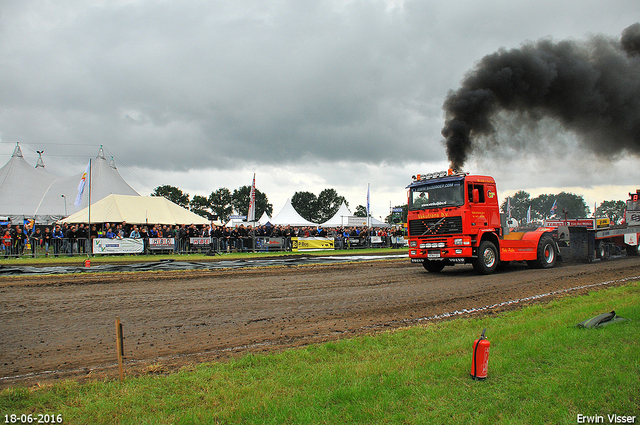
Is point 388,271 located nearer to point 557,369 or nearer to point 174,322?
point 174,322

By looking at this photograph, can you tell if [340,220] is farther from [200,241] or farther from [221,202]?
[221,202]

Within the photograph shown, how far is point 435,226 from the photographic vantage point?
541 inches

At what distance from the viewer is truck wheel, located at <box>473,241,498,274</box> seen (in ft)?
44.3

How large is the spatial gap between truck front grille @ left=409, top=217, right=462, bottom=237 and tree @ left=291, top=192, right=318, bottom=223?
134697 millimetres

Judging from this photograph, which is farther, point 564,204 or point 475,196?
point 564,204

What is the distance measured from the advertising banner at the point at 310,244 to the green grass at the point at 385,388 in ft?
69.7

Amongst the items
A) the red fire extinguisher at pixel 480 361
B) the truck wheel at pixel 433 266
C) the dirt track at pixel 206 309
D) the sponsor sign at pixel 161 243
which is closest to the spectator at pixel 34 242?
the sponsor sign at pixel 161 243

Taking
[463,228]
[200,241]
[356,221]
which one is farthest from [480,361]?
[356,221]

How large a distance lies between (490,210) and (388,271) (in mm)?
4251

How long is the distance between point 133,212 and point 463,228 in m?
26.1

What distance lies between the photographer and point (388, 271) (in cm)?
1530

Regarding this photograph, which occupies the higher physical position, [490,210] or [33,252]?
[490,210]

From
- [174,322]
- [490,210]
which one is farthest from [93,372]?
[490,210]

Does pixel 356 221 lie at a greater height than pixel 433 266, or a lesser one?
greater
